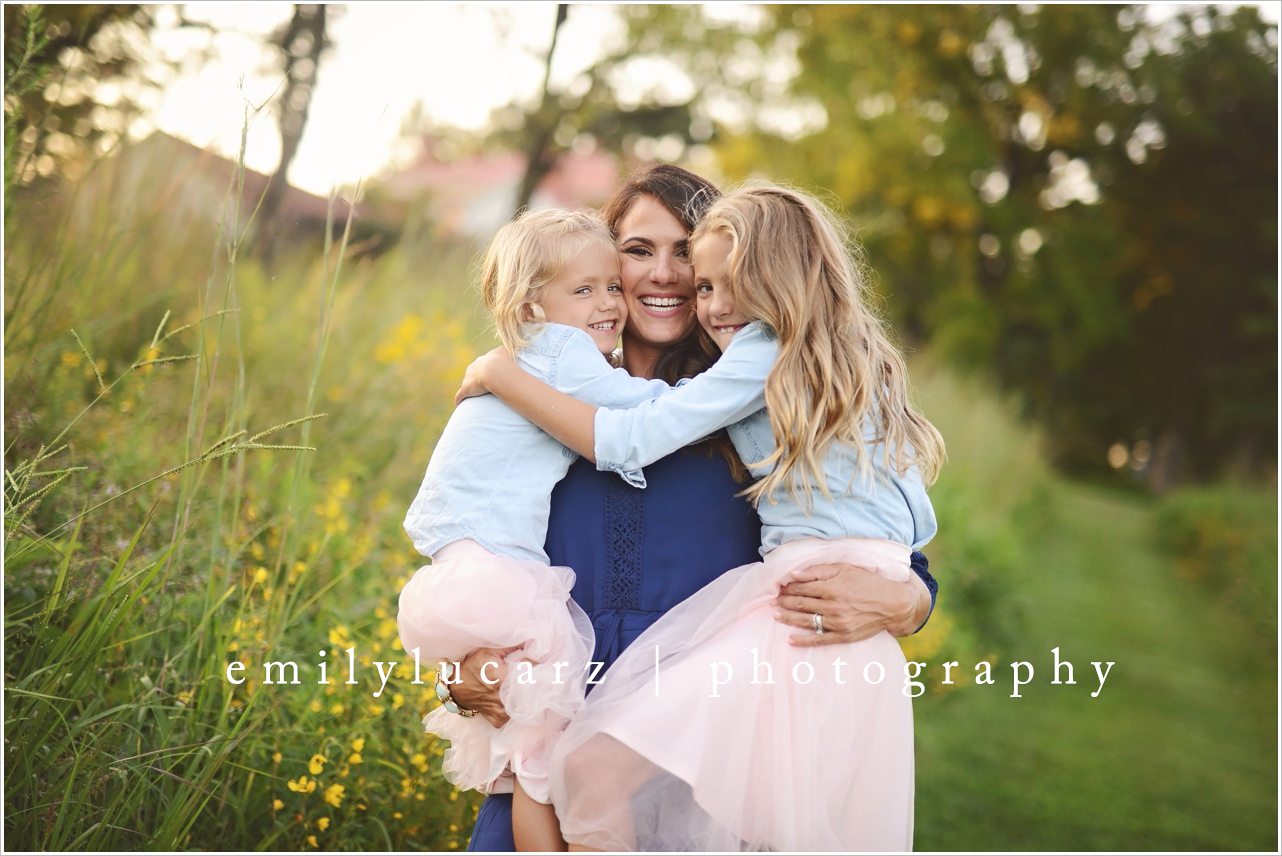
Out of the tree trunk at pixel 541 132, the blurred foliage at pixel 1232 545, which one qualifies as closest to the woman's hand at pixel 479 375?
the tree trunk at pixel 541 132

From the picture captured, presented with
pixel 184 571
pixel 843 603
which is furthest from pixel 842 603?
pixel 184 571

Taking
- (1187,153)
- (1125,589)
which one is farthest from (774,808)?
(1187,153)

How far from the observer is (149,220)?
162 inches

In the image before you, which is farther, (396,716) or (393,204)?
(393,204)

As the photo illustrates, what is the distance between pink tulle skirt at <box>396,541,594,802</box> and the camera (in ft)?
7.50

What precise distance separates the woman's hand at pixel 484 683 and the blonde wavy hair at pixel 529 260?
68 centimetres

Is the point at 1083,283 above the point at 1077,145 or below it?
below

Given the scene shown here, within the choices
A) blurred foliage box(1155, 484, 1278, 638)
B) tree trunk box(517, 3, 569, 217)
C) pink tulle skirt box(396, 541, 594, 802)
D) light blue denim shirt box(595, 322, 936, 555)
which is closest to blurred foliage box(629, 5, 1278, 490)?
tree trunk box(517, 3, 569, 217)

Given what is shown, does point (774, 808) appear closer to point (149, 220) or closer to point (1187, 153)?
point (149, 220)

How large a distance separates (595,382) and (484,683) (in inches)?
27.1

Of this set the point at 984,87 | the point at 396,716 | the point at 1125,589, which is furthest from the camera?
the point at 984,87

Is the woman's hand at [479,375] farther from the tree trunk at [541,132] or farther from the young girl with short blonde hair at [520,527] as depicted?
the tree trunk at [541,132]

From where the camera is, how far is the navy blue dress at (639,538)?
→ 2.45 m

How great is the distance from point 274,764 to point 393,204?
671 centimetres
